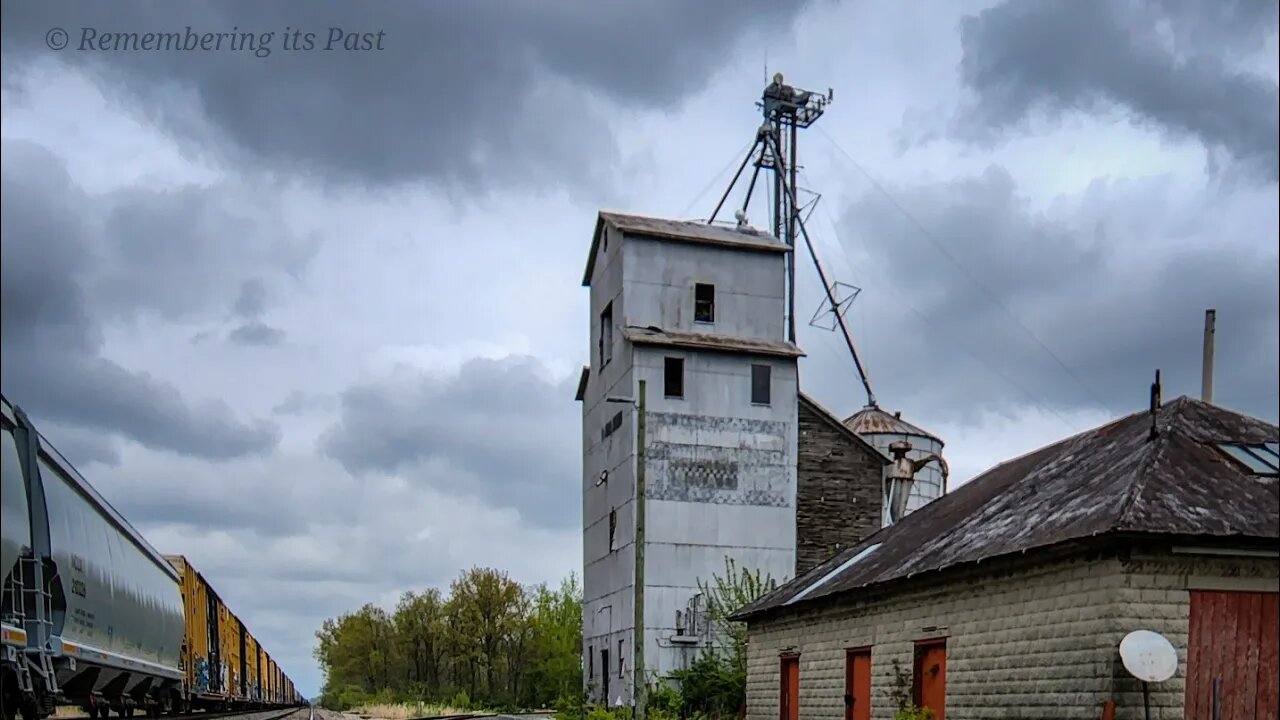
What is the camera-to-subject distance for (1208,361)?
875 inches

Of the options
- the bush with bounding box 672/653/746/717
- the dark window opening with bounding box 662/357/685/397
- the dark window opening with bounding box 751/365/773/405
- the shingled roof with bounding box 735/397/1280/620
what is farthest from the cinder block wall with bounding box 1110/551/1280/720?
the dark window opening with bounding box 751/365/773/405

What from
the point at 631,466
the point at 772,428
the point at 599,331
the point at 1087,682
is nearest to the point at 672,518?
the point at 631,466

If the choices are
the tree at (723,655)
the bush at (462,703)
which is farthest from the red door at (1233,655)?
the bush at (462,703)

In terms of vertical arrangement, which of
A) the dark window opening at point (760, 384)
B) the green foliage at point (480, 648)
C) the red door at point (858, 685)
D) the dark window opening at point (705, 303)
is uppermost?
the dark window opening at point (705, 303)

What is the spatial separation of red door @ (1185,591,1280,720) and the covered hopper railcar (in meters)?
12.8

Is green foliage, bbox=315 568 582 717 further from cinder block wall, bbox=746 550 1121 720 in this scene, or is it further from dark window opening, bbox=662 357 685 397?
cinder block wall, bbox=746 550 1121 720

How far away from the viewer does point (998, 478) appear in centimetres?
2395

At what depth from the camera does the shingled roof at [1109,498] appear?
15070 millimetres

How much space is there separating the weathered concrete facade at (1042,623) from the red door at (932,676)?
0.16 meters

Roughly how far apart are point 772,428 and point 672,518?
420 cm

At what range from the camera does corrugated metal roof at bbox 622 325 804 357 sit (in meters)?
35.9

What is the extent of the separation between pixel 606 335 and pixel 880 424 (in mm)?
12451

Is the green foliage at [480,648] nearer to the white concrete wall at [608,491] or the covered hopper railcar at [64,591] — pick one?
the white concrete wall at [608,491]

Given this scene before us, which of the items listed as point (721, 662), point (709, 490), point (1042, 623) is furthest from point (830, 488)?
point (1042, 623)
